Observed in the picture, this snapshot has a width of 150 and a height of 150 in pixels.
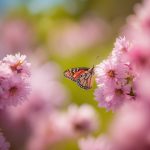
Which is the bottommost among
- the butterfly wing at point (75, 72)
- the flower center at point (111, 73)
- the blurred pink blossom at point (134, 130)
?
the blurred pink blossom at point (134, 130)

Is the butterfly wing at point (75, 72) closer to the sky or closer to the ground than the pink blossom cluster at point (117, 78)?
closer to the sky

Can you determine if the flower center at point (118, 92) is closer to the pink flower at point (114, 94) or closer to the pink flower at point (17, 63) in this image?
the pink flower at point (114, 94)

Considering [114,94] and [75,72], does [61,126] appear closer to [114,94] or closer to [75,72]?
[75,72]

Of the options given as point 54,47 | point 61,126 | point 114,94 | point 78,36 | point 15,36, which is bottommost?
point 114,94

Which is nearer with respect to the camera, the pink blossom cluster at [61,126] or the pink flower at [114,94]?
the pink flower at [114,94]

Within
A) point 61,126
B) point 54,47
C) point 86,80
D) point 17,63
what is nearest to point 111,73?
point 86,80

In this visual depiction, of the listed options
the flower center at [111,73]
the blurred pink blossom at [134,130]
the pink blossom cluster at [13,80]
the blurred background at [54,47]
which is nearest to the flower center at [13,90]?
the pink blossom cluster at [13,80]

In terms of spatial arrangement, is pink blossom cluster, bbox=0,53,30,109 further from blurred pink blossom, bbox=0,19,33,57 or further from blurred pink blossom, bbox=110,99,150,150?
blurred pink blossom, bbox=0,19,33,57
